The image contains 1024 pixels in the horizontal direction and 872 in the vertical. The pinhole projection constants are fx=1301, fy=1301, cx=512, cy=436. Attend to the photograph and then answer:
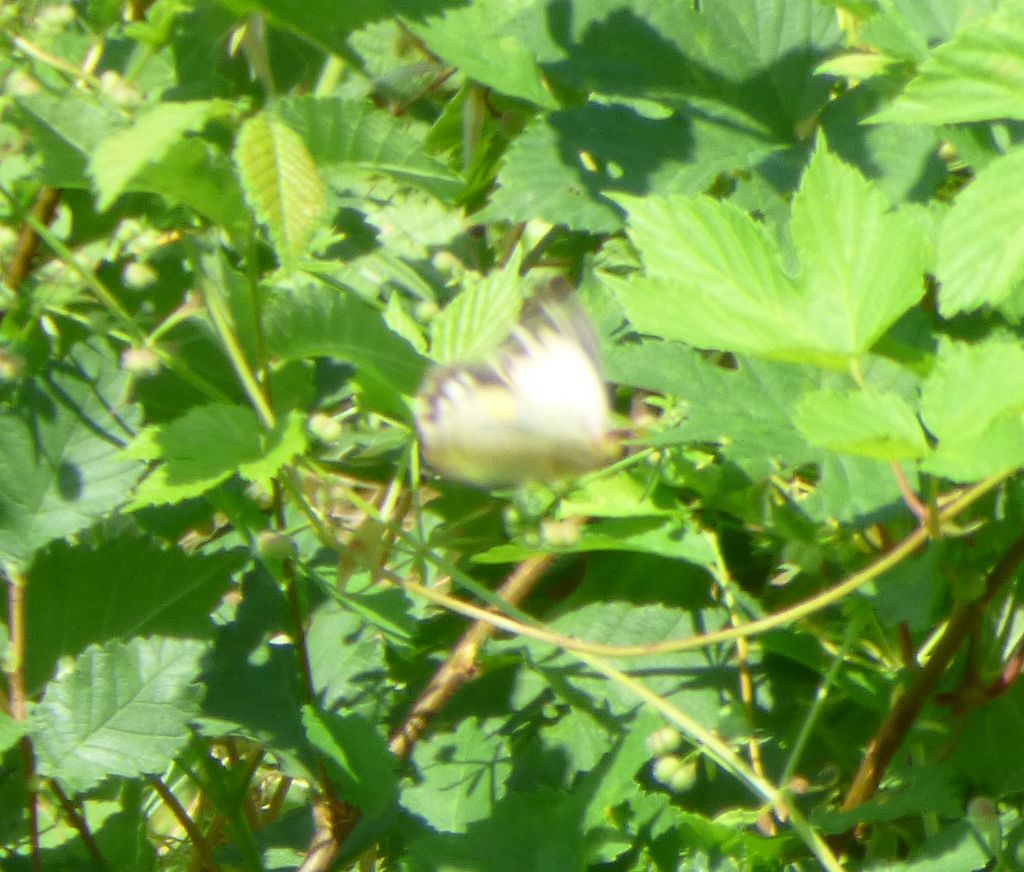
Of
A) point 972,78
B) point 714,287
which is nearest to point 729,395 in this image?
point 714,287

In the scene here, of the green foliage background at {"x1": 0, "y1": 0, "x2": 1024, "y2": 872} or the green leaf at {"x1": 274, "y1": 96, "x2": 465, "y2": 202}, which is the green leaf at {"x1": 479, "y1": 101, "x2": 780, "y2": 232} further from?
the green leaf at {"x1": 274, "y1": 96, "x2": 465, "y2": 202}

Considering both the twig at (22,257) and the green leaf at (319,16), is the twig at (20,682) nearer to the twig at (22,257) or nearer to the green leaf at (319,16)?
the twig at (22,257)

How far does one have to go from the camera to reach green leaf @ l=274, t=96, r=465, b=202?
2.78 feet

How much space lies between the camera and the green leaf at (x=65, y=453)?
1.07 meters

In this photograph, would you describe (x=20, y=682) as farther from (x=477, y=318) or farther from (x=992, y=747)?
(x=992, y=747)

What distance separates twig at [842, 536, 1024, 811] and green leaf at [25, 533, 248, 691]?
0.54 meters

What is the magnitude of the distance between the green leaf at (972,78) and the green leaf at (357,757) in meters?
0.61

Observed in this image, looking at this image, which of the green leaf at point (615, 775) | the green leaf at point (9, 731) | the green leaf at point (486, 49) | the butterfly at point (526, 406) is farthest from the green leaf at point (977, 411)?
the green leaf at point (9, 731)

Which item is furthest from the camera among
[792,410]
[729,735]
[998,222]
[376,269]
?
[376,269]

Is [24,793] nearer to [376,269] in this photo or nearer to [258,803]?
[258,803]

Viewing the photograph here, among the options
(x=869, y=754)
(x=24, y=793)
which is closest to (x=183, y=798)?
(x=24, y=793)

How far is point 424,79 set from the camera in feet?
4.79

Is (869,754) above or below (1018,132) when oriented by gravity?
below

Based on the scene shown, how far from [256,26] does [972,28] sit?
0.60 meters
